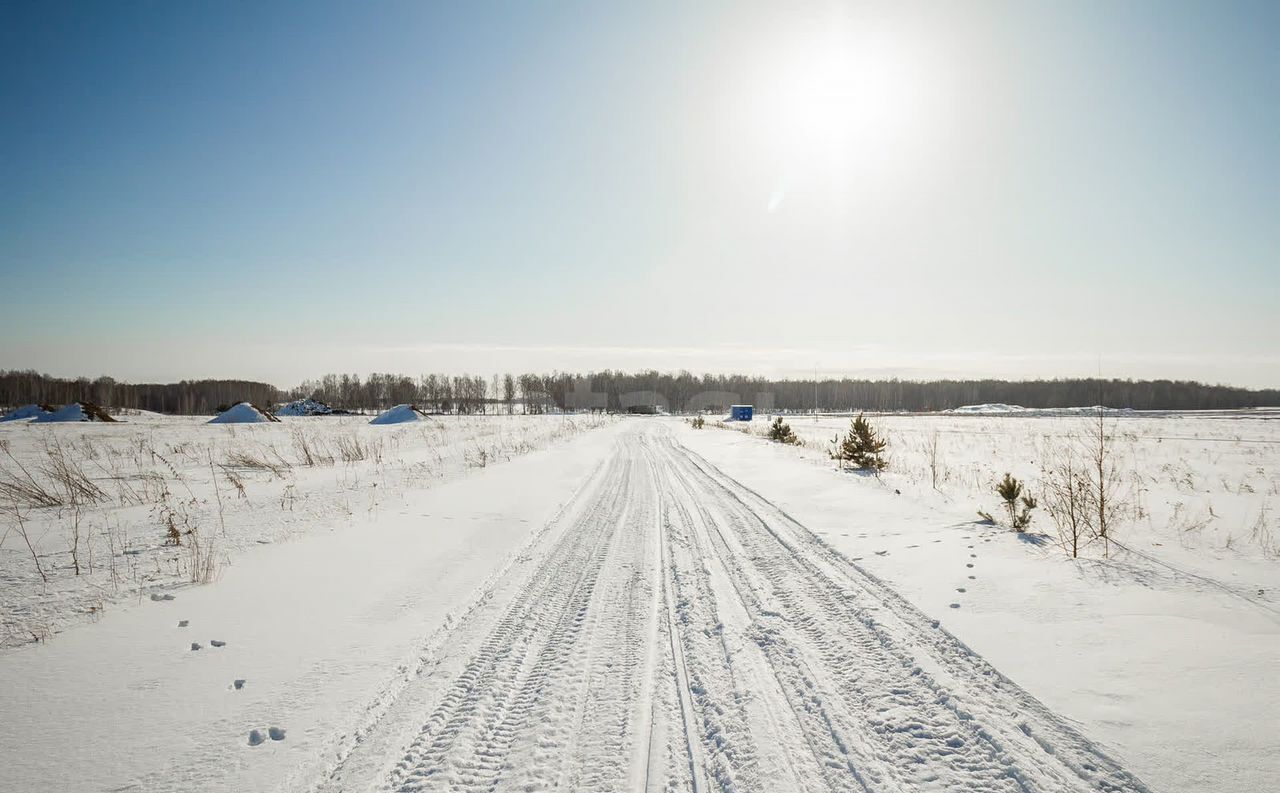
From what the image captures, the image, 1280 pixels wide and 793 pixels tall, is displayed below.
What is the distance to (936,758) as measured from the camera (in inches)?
106

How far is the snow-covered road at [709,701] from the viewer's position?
256 centimetres

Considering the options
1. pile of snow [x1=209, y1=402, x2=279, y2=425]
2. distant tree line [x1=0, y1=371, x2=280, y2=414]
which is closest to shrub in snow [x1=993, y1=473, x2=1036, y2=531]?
pile of snow [x1=209, y1=402, x2=279, y2=425]

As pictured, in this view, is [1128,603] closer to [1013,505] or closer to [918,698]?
[918,698]

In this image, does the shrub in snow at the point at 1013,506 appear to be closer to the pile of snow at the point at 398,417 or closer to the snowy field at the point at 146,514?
the snowy field at the point at 146,514

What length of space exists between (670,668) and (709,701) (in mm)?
461

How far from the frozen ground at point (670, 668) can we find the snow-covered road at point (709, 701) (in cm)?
2

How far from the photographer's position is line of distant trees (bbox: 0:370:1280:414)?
3984 inches

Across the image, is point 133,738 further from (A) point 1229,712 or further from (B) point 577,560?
(A) point 1229,712

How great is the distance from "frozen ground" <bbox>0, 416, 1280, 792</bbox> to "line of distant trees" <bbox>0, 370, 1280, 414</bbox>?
107456mm

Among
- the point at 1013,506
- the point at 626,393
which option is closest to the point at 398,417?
the point at 1013,506

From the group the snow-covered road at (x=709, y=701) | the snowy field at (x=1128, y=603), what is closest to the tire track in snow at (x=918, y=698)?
the snow-covered road at (x=709, y=701)

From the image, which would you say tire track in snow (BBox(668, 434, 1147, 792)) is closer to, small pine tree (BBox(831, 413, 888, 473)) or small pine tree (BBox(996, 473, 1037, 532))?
small pine tree (BBox(996, 473, 1037, 532))

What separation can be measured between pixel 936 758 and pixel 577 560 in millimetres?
4185

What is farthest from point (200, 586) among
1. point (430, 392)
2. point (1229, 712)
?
point (430, 392)
